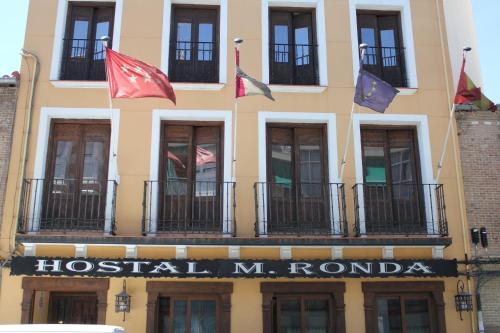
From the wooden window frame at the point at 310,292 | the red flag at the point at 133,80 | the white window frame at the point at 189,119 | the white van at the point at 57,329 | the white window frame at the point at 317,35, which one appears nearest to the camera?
the white van at the point at 57,329

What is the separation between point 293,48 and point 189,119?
→ 122 inches

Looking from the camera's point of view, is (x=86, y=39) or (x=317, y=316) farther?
(x=86, y=39)

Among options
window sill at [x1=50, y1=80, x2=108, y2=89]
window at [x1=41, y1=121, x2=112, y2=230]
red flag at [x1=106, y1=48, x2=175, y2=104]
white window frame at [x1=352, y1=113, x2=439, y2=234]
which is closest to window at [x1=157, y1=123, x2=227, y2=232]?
window at [x1=41, y1=121, x2=112, y2=230]

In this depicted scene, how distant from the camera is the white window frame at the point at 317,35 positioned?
12742mm

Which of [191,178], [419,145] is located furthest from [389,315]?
[191,178]

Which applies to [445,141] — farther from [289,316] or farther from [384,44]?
[289,316]

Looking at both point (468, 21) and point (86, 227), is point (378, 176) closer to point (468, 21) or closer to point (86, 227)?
point (468, 21)

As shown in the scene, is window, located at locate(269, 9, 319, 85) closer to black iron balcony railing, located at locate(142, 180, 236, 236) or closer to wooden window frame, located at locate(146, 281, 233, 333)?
black iron balcony railing, located at locate(142, 180, 236, 236)

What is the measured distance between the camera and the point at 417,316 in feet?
39.2

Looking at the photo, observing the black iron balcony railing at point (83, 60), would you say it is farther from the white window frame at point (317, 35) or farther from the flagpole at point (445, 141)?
the flagpole at point (445, 141)

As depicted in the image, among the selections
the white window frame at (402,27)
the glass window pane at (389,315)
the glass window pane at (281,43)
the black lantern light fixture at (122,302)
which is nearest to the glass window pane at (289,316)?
the glass window pane at (389,315)

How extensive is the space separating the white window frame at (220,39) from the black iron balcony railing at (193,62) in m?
0.23

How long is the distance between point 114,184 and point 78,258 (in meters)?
1.69

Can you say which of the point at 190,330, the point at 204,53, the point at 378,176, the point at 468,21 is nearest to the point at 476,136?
the point at 378,176
